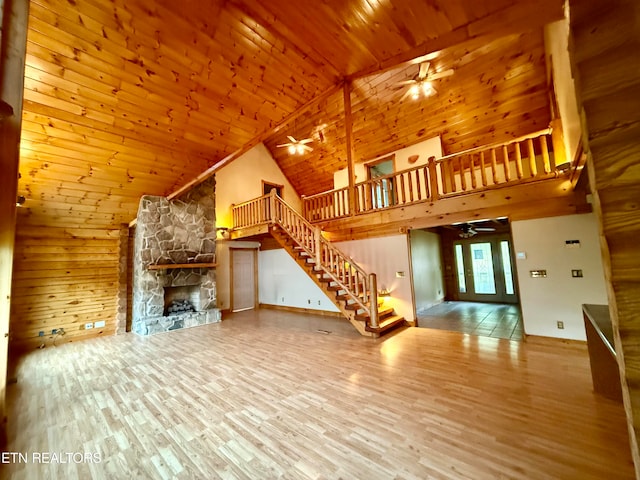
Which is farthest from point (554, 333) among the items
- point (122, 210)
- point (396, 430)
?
point (122, 210)

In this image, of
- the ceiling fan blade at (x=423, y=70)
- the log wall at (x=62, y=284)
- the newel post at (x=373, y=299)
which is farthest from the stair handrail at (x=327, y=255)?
the log wall at (x=62, y=284)

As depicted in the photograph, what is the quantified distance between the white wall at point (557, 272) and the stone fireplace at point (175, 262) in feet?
21.2

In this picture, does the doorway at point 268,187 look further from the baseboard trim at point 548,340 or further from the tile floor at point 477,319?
the baseboard trim at point 548,340

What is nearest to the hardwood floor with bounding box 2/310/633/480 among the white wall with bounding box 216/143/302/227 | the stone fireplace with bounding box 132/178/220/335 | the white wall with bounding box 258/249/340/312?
the stone fireplace with bounding box 132/178/220/335

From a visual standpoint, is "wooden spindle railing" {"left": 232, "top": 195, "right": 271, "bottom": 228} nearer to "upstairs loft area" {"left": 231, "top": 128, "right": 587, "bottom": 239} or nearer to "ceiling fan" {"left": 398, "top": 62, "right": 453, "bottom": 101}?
"upstairs loft area" {"left": 231, "top": 128, "right": 587, "bottom": 239}

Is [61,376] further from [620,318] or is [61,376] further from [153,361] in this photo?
[620,318]

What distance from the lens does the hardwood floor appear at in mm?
1847

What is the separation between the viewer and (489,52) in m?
4.76

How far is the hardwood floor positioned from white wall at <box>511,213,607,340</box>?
1.21ft

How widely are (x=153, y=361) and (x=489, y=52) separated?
7.83 meters

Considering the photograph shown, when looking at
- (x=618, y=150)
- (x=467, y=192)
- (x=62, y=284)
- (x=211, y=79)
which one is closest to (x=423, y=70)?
(x=467, y=192)

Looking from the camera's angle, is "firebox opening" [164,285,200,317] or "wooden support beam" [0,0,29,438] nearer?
"wooden support beam" [0,0,29,438]

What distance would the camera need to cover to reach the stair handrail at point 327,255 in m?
4.87

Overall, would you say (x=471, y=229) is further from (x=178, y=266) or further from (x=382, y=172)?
(x=178, y=266)
